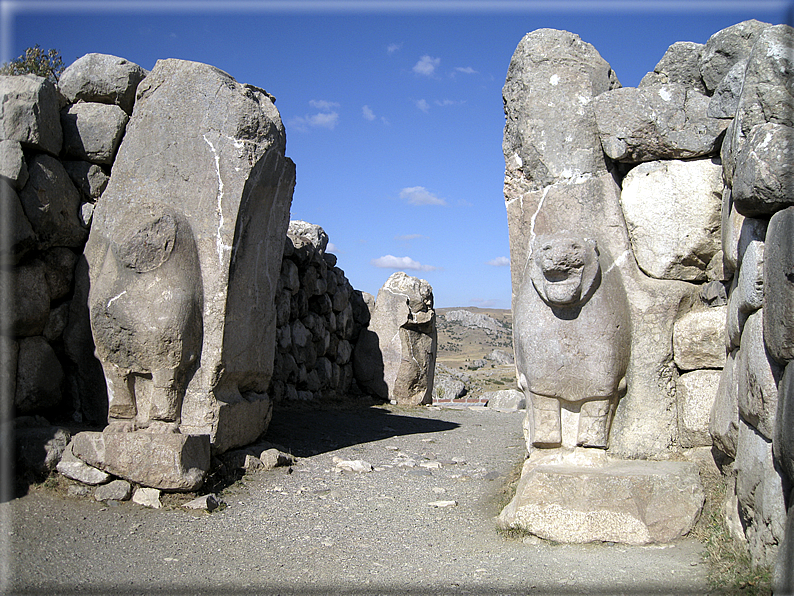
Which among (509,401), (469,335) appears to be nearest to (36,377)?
(509,401)

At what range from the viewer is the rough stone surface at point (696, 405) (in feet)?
11.5

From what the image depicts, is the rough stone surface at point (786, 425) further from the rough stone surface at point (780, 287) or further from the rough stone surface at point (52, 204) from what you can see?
the rough stone surface at point (52, 204)

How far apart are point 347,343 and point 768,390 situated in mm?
8636

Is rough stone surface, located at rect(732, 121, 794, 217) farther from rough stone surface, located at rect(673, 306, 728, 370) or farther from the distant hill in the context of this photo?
the distant hill

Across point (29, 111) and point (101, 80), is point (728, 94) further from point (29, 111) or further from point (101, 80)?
point (101, 80)

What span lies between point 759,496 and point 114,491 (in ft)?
11.6

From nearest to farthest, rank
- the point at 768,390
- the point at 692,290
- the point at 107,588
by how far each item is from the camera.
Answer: the point at 768,390, the point at 107,588, the point at 692,290

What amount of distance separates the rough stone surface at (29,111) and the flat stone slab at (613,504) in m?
4.06

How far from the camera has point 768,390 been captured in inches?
96.5

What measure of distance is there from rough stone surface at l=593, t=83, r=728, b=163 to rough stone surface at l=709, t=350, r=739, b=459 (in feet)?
3.80

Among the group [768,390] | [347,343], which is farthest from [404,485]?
[347,343]

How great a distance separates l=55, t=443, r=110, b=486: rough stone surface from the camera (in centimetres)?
414

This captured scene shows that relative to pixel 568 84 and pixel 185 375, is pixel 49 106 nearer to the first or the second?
pixel 185 375

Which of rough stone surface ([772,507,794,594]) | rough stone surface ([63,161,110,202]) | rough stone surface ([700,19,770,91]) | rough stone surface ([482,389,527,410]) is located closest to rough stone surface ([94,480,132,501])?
rough stone surface ([63,161,110,202])
